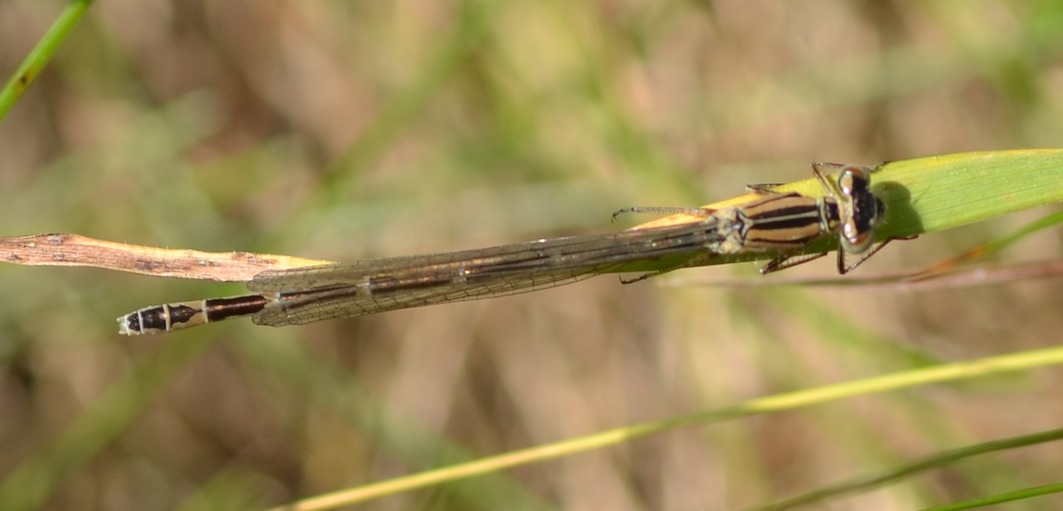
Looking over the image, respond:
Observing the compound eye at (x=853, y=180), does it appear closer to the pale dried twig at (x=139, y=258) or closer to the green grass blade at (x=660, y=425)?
the green grass blade at (x=660, y=425)

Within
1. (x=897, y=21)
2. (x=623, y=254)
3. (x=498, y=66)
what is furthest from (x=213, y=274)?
(x=897, y=21)

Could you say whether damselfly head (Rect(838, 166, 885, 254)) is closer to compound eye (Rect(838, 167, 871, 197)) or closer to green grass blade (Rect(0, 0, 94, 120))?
compound eye (Rect(838, 167, 871, 197))

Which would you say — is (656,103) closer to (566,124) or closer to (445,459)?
(566,124)

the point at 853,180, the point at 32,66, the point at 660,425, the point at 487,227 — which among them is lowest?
the point at 660,425

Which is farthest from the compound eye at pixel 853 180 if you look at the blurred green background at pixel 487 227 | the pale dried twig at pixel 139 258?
the blurred green background at pixel 487 227

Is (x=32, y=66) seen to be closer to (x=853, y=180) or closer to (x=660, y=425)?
(x=660, y=425)

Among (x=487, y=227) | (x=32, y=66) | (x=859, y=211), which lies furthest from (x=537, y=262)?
(x=487, y=227)
